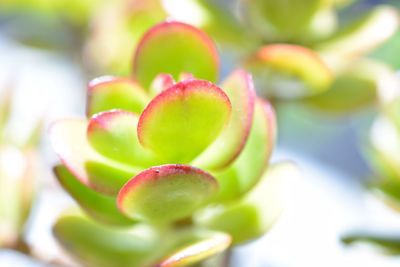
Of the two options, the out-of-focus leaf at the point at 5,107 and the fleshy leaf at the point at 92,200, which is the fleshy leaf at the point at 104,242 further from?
the out-of-focus leaf at the point at 5,107

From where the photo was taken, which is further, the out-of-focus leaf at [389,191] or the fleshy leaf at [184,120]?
the out-of-focus leaf at [389,191]

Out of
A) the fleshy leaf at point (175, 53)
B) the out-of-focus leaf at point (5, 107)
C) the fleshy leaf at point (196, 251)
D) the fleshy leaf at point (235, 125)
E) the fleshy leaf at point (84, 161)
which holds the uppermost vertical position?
the out-of-focus leaf at point (5, 107)

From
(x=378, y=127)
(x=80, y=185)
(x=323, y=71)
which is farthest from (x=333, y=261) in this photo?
(x=80, y=185)

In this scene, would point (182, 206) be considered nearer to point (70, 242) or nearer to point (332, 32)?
point (70, 242)

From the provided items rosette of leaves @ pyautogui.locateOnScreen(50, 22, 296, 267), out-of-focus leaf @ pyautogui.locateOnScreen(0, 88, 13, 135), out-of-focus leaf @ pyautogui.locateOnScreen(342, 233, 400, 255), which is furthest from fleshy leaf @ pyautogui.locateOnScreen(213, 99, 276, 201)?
out-of-focus leaf @ pyautogui.locateOnScreen(0, 88, 13, 135)

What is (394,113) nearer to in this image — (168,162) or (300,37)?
(300,37)

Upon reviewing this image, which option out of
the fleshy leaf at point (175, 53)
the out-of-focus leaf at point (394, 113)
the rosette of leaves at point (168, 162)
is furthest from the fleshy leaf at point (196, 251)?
the out-of-focus leaf at point (394, 113)
